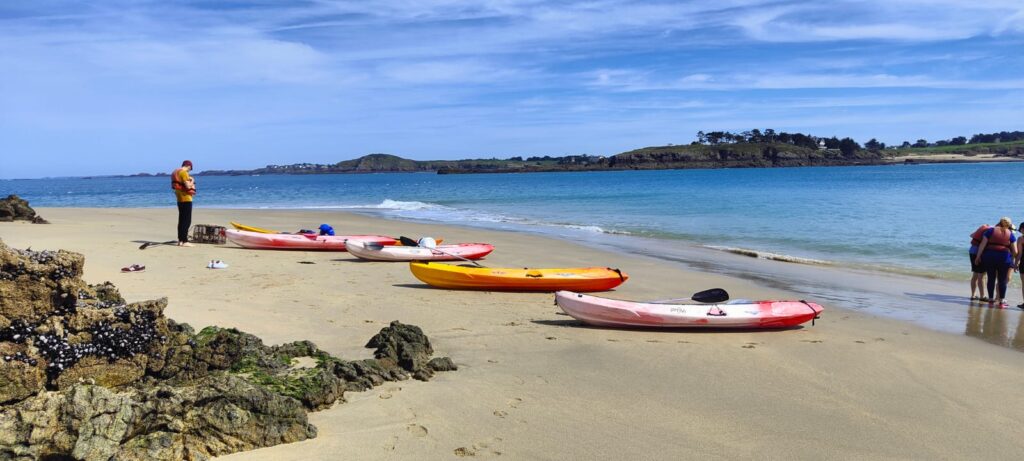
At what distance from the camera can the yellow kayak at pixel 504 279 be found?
413 inches

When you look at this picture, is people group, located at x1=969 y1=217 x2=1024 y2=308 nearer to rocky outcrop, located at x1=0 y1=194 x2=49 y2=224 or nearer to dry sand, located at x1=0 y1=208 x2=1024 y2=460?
dry sand, located at x1=0 y1=208 x2=1024 y2=460

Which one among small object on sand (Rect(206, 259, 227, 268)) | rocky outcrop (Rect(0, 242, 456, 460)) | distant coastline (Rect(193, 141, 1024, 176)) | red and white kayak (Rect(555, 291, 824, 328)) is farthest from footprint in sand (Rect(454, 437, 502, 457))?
distant coastline (Rect(193, 141, 1024, 176))

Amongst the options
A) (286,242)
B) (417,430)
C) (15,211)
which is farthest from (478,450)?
(15,211)

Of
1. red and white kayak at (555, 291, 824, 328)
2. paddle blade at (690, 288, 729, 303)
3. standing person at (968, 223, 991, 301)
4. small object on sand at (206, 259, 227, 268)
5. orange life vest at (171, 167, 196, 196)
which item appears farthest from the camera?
orange life vest at (171, 167, 196, 196)

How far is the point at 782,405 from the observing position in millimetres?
5582

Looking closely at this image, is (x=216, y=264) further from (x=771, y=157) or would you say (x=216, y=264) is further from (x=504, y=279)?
(x=771, y=157)

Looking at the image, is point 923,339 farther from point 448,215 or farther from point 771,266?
point 448,215

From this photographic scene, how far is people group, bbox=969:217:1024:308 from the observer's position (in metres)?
10.4

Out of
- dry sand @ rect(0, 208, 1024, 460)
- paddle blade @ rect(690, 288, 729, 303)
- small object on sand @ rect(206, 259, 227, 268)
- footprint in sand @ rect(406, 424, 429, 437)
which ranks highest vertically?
paddle blade @ rect(690, 288, 729, 303)

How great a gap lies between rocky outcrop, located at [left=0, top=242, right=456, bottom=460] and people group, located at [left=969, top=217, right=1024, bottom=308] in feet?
32.7

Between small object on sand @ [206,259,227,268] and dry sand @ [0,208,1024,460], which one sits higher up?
small object on sand @ [206,259,227,268]

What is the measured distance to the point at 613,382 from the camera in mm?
6051

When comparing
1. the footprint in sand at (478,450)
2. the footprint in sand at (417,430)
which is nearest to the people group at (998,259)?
the footprint in sand at (478,450)

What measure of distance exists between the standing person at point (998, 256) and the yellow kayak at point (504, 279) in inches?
220
